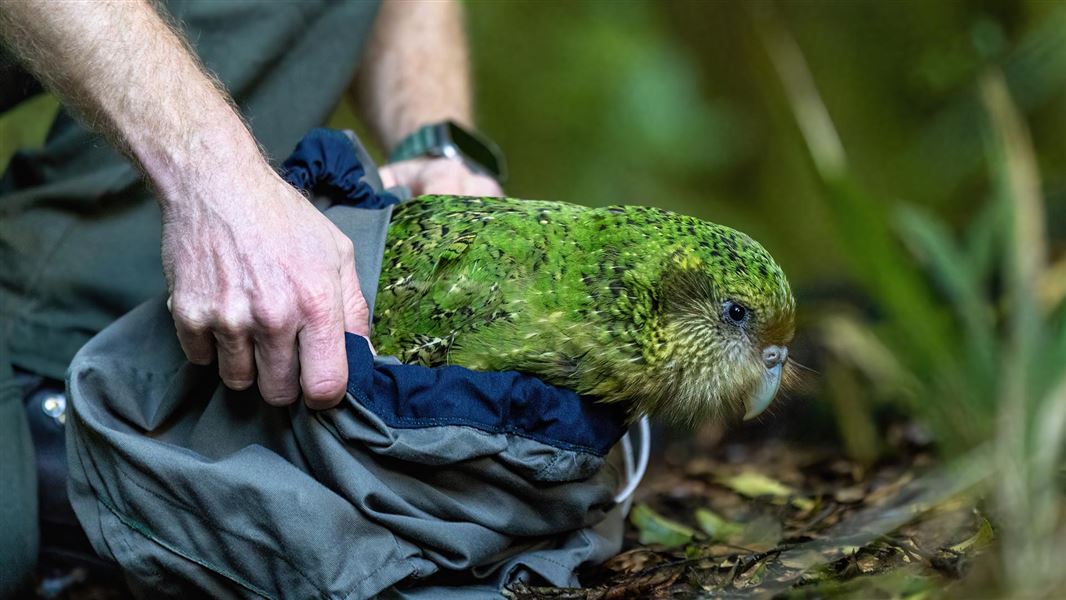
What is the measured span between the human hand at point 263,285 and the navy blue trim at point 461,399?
44 mm

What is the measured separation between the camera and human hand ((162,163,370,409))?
4.54 ft

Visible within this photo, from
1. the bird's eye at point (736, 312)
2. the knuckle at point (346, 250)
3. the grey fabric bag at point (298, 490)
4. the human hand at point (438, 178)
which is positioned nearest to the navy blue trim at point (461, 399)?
the grey fabric bag at point (298, 490)

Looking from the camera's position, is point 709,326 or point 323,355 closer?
point 323,355

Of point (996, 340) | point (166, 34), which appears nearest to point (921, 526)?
point (996, 340)

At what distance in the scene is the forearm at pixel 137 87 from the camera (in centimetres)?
147

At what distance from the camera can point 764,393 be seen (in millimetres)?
1583

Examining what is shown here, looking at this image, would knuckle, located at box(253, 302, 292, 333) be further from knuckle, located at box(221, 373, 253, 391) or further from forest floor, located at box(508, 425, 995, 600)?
forest floor, located at box(508, 425, 995, 600)

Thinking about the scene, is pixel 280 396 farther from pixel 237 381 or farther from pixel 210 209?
pixel 210 209

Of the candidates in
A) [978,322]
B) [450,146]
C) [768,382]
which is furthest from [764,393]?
[978,322]

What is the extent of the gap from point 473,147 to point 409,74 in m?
0.31

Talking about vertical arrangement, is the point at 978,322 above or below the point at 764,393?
above

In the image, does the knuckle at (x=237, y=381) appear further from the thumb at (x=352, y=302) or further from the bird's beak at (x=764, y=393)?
the bird's beak at (x=764, y=393)

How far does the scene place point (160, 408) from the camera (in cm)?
153

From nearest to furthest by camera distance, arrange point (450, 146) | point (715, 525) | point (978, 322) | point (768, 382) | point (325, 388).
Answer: point (325, 388), point (768, 382), point (715, 525), point (450, 146), point (978, 322)
